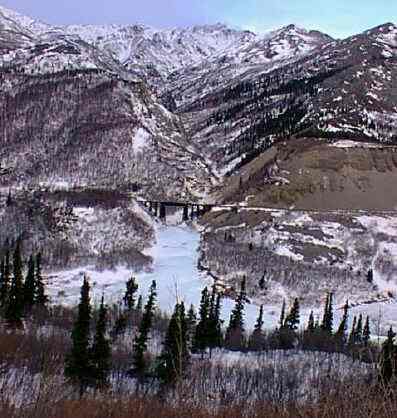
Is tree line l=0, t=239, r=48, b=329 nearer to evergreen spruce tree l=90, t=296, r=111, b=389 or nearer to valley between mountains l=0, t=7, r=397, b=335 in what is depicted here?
valley between mountains l=0, t=7, r=397, b=335

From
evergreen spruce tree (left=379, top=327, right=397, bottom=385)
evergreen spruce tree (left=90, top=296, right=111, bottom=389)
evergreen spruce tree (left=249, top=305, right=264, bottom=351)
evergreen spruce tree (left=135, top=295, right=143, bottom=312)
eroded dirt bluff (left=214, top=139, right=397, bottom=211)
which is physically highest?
eroded dirt bluff (left=214, top=139, right=397, bottom=211)

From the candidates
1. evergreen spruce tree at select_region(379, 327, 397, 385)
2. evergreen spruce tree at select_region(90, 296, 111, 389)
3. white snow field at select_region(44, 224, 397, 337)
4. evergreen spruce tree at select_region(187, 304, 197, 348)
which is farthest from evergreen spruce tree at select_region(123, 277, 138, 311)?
evergreen spruce tree at select_region(379, 327, 397, 385)

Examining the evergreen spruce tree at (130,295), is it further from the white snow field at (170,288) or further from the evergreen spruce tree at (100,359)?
the evergreen spruce tree at (100,359)

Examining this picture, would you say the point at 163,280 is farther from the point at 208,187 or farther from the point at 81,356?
the point at 208,187

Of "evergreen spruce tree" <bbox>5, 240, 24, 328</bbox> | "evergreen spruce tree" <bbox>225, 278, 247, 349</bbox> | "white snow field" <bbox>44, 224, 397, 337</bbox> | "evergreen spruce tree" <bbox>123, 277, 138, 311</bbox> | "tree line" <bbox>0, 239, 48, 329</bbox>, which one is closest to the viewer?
"evergreen spruce tree" <bbox>5, 240, 24, 328</bbox>

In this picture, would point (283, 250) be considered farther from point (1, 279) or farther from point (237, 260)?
point (1, 279)
